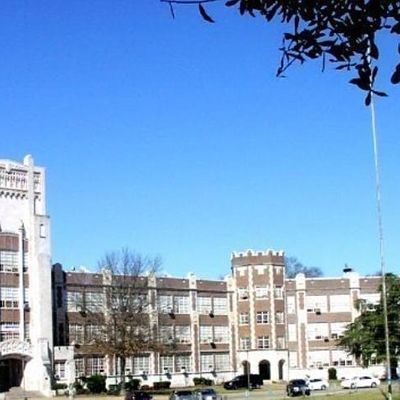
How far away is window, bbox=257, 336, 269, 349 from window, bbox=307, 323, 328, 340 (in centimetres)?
743

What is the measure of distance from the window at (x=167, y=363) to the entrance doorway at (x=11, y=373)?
64.0 feet

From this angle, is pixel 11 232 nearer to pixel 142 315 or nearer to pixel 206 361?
pixel 142 315

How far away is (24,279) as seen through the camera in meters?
86.6

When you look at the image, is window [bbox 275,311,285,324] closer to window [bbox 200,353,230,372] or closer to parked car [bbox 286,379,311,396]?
window [bbox 200,353,230,372]

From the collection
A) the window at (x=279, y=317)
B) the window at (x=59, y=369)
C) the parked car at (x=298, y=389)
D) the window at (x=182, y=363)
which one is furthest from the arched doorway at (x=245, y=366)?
the parked car at (x=298, y=389)

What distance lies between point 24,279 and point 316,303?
127 ft

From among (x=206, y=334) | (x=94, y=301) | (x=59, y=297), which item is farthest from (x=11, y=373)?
(x=206, y=334)

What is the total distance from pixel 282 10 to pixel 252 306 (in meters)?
101

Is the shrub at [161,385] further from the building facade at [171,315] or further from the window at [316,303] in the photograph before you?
the window at [316,303]

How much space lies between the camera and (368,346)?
257 ft

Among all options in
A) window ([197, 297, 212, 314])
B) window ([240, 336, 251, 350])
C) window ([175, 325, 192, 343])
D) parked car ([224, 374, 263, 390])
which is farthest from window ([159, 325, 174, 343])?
window ([240, 336, 251, 350])

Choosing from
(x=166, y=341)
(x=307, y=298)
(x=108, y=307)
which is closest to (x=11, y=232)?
(x=108, y=307)

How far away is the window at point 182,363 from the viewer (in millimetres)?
103125

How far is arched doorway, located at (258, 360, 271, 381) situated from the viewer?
106m
